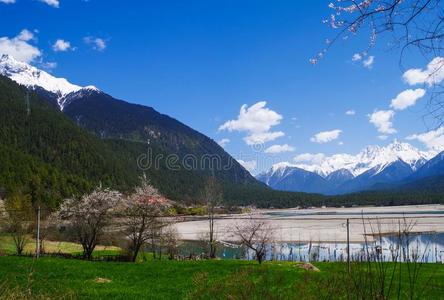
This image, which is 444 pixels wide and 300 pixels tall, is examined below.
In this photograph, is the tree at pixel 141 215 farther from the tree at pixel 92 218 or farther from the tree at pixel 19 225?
the tree at pixel 19 225

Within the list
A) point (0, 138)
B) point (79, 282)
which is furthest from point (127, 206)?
point (0, 138)

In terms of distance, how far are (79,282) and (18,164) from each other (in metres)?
120

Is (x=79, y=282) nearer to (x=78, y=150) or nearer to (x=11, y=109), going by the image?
(x=78, y=150)

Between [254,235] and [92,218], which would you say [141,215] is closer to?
[92,218]

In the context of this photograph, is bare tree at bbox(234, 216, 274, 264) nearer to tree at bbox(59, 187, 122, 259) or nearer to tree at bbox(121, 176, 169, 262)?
tree at bbox(121, 176, 169, 262)

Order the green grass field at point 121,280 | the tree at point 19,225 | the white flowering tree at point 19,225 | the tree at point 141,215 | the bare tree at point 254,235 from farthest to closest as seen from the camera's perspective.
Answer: the white flowering tree at point 19,225 < the tree at point 19,225 < the bare tree at point 254,235 < the tree at point 141,215 < the green grass field at point 121,280

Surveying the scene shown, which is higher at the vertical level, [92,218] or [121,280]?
[92,218]

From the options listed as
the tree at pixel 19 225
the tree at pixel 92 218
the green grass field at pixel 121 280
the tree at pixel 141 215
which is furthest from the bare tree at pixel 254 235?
the tree at pixel 19 225

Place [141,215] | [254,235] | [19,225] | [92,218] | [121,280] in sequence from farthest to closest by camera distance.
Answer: [254,235], [19,225], [92,218], [141,215], [121,280]

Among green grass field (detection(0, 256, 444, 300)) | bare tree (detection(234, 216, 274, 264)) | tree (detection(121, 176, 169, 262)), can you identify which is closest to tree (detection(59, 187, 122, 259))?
tree (detection(121, 176, 169, 262))

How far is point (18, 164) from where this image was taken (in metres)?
124

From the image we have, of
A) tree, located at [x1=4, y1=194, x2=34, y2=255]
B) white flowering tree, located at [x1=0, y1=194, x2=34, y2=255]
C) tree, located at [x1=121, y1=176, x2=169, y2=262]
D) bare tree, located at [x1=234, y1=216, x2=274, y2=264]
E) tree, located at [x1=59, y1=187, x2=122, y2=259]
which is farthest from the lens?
white flowering tree, located at [x1=0, y1=194, x2=34, y2=255]

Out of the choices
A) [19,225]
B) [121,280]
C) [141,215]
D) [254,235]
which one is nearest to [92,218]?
[141,215]

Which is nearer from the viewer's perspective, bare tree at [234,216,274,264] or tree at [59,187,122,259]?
bare tree at [234,216,274,264]
